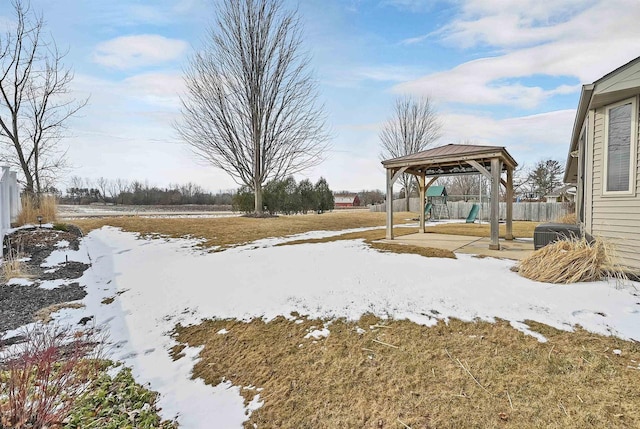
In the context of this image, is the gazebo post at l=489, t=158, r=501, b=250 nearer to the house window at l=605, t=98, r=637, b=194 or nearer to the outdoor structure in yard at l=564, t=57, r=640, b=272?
the outdoor structure in yard at l=564, t=57, r=640, b=272

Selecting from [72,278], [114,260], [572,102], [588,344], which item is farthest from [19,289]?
[572,102]

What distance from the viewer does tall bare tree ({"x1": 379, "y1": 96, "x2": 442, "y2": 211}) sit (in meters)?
25.1

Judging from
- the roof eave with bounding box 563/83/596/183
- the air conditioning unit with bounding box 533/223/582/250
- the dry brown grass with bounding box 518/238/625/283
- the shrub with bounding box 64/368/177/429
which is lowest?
the shrub with bounding box 64/368/177/429

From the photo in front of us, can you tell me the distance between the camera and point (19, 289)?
4.86 meters

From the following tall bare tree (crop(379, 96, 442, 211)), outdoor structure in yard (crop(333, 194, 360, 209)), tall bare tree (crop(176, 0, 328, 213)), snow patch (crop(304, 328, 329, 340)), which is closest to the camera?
snow patch (crop(304, 328, 329, 340))

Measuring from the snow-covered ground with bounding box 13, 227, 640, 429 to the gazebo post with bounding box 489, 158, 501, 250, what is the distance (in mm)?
1423

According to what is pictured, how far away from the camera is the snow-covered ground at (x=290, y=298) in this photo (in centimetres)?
284

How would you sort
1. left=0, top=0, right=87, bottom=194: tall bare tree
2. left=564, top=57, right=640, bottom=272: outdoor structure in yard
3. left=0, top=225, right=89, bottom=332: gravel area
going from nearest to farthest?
left=0, top=225, right=89, bottom=332: gravel area → left=564, top=57, right=640, bottom=272: outdoor structure in yard → left=0, top=0, right=87, bottom=194: tall bare tree

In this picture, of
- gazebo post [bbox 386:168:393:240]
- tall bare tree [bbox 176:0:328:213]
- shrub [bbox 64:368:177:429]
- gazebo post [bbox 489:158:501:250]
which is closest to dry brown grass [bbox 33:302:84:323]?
shrub [bbox 64:368:177:429]

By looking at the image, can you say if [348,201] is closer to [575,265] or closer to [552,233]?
[552,233]

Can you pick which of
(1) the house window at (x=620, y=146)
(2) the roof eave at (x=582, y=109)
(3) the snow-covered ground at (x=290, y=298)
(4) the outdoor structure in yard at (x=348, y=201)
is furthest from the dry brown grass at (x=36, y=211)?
(4) the outdoor structure in yard at (x=348, y=201)

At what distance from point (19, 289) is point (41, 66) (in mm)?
10485

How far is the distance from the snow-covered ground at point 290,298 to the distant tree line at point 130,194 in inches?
1079

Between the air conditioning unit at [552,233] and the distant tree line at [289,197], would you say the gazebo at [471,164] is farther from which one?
the distant tree line at [289,197]
